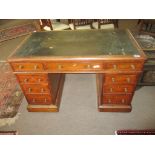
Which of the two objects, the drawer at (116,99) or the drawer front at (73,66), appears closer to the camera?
the drawer front at (73,66)

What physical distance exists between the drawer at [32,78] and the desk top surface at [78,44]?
0.87ft

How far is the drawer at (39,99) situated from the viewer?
2084mm

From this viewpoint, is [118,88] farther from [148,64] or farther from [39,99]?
[39,99]

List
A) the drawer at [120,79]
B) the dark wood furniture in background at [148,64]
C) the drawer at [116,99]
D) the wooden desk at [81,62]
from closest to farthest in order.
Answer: the wooden desk at [81,62] → the drawer at [120,79] → the drawer at [116,99] → the dark wood furniture in background at [148,64]

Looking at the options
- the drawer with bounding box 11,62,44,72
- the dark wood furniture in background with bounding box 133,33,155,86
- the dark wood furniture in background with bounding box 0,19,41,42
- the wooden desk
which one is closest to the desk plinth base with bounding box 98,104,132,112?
the wooden desk

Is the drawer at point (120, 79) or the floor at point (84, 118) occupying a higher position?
the drawer at point (120, 79)

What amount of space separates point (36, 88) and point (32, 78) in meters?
0.18

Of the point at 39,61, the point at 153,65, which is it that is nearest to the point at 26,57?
the point at 39,61

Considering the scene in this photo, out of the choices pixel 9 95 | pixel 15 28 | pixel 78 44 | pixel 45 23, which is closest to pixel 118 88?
pixel 78 44

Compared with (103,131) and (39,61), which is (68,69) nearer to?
(39,61)

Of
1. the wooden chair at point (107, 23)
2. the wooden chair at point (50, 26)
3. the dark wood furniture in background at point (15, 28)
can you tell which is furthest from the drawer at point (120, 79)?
the dark wood furniture in background at point (15, 28)

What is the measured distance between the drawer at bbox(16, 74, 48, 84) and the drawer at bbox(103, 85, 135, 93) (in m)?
0.78

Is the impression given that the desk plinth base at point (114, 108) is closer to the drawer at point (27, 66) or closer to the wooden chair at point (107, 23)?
the drawer at point (27, 66)

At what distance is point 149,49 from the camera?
2383 millimetres
